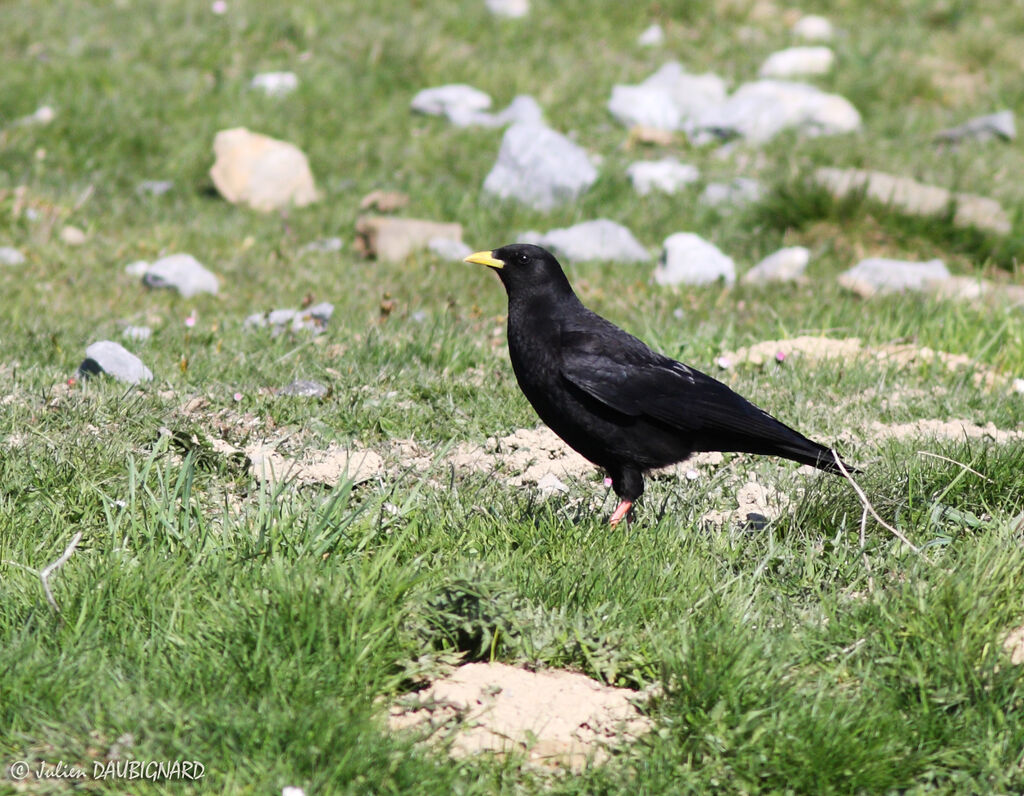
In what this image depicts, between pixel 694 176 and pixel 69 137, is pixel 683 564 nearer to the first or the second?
pixel 694 176

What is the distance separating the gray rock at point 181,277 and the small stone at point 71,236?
858mm

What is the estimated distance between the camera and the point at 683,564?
12.4 feet

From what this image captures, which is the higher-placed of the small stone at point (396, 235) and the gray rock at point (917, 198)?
the gray rock at point (917, 198)

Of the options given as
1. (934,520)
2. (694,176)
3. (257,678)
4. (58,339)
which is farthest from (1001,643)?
(694,176)

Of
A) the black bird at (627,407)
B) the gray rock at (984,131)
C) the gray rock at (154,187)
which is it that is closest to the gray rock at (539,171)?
the gray rock at (154,187)

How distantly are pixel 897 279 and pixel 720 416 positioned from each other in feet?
13.2

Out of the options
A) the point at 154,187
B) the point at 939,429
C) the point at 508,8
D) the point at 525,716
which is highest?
the point at 525,716

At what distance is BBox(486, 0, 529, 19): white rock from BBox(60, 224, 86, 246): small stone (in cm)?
558

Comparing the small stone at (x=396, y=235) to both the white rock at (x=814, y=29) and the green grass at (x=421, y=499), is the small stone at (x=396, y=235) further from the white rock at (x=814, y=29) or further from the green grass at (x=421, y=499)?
the white rock at (x=814, y=29)

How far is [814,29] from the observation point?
40.9 ft

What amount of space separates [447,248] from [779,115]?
3.90 m

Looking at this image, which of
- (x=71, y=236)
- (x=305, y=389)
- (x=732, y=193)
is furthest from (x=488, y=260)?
(x=732, y=193)

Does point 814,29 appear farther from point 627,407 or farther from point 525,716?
point 525,716

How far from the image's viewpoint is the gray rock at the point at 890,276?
25.7ft
